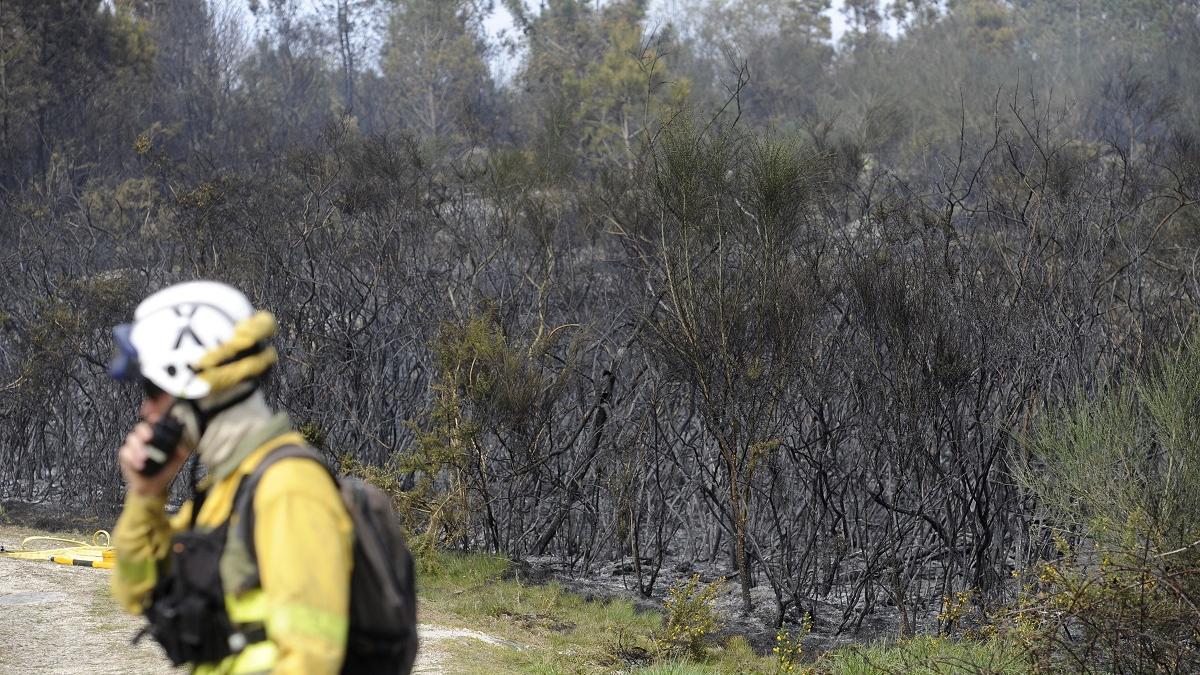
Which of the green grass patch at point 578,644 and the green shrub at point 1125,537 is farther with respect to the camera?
the green grass patch at point 578,644

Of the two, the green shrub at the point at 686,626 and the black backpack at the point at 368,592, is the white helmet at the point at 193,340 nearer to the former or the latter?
the black backpack at the point at 368,592

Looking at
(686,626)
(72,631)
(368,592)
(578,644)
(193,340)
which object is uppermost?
(193,340)

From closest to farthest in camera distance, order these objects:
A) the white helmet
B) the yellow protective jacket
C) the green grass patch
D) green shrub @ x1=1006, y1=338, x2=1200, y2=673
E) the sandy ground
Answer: the yellow protective jacket → the white helmet → green shrub @ x1=1006, y1=338, x2=1200, y2=673 → the sandy ground → the green grass patch

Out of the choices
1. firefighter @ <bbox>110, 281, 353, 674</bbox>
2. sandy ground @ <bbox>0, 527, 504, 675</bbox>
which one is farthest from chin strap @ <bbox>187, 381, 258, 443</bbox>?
sandy ground @ <bbox>0, 527, 504, 675</bbox>

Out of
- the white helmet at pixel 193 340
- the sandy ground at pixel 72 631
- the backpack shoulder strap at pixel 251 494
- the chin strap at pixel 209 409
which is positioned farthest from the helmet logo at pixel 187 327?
the sandy ground at pixel 72 631

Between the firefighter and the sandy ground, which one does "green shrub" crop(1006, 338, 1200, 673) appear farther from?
the firefighter

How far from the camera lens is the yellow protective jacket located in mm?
2025

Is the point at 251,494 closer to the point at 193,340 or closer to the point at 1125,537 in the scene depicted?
the point at 193,340

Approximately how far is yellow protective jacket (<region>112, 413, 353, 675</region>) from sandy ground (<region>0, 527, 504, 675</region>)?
5.46 meters

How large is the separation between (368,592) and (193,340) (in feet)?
1.67

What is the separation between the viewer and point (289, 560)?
2041mm

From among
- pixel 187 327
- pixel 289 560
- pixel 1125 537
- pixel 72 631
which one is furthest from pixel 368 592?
pixel 1125 537

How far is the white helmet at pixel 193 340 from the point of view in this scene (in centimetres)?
227

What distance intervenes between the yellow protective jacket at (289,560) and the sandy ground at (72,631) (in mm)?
5456
